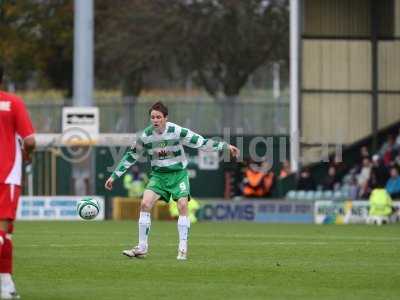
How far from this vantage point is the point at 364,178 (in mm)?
36031

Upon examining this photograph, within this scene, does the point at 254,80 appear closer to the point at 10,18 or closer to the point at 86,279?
the point at 10,18

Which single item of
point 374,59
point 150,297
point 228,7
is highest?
point 228,7

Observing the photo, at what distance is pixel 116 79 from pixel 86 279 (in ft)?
174

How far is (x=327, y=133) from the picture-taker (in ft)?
136

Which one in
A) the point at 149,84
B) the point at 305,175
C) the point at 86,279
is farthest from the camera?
the point at 149,84

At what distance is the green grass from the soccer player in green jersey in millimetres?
377

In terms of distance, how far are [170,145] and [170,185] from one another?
0.55 metres

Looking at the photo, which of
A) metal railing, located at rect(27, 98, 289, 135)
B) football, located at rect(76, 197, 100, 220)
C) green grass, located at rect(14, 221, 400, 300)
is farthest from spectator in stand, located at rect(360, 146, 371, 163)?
football, located at rect(76, 197, 100, 220)

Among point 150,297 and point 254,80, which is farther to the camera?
point 254,80

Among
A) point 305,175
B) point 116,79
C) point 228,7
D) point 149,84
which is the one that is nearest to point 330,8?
point 305,175

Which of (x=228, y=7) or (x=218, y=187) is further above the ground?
(x=228, y=7)

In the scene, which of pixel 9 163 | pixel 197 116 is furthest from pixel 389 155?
pixel 9 163

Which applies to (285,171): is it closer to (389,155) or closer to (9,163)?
(389,155)

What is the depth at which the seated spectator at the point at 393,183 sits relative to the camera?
3488 cm
